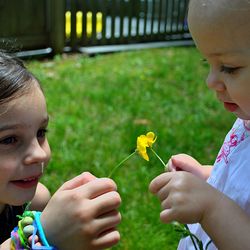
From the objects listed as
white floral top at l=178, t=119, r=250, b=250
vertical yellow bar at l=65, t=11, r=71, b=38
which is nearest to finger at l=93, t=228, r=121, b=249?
white floral top at l=178, t=119, r=250, b=250

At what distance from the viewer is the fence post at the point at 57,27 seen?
599 cm

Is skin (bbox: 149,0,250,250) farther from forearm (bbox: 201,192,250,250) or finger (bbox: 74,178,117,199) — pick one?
finger (bbox: 74,178,117,199)

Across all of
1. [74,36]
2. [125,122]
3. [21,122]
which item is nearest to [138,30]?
[74,36]

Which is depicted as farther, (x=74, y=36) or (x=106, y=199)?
(x=74, y=36)

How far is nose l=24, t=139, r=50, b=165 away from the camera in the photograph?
1339mm

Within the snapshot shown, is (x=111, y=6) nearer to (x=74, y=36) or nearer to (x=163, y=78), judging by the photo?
(x=74, y=36)

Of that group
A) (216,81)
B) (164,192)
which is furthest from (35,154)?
(216,81)

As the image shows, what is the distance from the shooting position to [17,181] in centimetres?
136

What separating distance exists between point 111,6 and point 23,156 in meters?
5.56

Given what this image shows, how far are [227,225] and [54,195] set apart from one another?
1.41ft

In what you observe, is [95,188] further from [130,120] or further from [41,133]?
[130,120]

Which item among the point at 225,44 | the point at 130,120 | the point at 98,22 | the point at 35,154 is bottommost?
the point at 98,22

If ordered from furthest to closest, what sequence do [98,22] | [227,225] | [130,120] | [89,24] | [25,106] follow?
[98,22] → [89,24] → [130,120] → [25,106] → [227,225]

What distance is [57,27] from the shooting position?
6.05 metres
